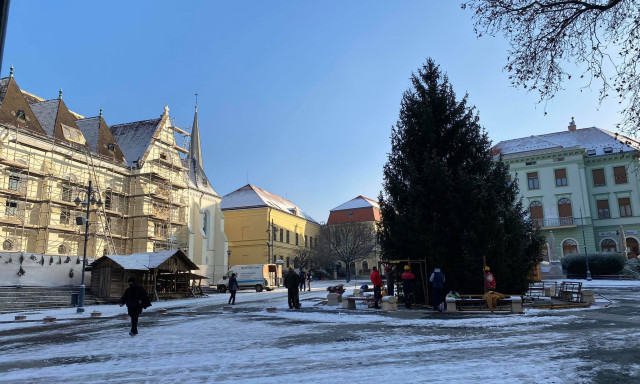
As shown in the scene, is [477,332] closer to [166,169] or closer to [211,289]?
[211,289]

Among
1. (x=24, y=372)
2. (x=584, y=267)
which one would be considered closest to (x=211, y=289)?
(x=584, y=267)

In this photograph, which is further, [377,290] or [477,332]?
[377,290]

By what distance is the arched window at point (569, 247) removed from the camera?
54.9 meters

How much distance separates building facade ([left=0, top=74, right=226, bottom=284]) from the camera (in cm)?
3406

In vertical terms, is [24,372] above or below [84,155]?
below

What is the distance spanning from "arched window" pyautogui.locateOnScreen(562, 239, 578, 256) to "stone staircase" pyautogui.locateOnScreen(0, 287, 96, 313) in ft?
169

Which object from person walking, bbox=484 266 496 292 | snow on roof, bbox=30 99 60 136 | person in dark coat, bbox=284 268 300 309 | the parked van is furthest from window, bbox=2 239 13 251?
person walking, bbox=484 266 496 292

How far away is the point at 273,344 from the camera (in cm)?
1051

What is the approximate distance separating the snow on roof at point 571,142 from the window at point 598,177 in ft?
7.99

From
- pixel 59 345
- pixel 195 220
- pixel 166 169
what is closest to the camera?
pixel 59 345

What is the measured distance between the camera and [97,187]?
1594 inches

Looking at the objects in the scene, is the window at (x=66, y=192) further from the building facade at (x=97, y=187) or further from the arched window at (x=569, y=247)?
the arched window at (x=569, y=247)

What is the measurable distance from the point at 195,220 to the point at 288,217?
20.7 metres

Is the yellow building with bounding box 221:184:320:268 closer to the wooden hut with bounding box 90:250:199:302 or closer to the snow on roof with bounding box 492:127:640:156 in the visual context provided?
the wooden hut with bounding box 90:250:199:302
